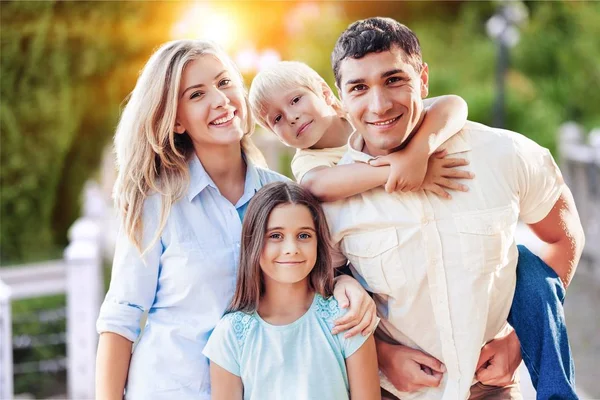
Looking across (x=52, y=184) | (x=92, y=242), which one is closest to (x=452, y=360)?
(x=92, y=242)

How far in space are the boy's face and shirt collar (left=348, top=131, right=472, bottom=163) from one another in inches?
8.3

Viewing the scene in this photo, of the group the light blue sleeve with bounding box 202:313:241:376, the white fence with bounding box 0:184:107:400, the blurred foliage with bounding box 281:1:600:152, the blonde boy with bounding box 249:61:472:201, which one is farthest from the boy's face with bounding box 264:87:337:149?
the blurred foliage with bounding box 281:1:600:152

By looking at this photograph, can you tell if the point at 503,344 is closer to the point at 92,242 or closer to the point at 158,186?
the point at 158,186

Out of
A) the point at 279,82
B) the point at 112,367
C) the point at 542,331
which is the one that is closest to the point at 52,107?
the point at 279,82

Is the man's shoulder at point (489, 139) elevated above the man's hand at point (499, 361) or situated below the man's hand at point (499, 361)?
above

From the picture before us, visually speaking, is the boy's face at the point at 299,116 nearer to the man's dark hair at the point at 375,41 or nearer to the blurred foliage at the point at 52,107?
the man's dark hair at the point at 375,41

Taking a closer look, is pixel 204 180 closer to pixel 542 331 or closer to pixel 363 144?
pixel 363 144

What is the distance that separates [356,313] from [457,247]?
306 mm

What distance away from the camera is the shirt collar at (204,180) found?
238cm

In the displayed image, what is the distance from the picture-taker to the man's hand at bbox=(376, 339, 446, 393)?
2193 millimetres

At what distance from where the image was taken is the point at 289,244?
222 centimetres

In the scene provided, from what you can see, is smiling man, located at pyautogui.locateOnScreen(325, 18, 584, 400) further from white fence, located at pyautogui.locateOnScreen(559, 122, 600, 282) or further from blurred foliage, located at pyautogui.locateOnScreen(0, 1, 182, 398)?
white fence, located at pyautogui.locateOnScreen(559, 122, 600, 282)

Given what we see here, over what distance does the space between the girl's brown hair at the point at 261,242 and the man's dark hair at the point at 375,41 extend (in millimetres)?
332

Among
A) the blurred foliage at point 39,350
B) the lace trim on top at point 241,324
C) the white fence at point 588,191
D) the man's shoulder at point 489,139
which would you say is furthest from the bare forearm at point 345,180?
the white fence at point 588,191
